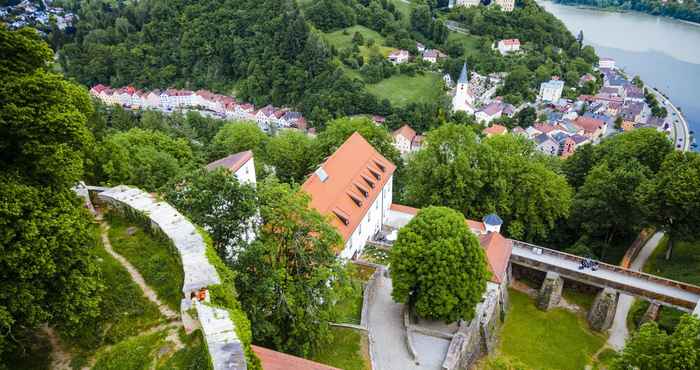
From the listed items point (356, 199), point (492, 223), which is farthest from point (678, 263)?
point (356, 199)

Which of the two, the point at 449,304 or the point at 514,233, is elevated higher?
the point at 449,304

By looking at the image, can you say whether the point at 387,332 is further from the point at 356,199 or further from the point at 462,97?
the point at 462,97

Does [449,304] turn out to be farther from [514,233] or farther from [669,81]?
[669,81]

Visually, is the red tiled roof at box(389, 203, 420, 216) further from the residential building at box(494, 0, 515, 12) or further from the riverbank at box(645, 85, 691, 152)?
the residential building at box(494, 0, 515, 12)

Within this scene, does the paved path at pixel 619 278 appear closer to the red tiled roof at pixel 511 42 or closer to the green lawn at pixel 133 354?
the green lawn at pixel 133 354

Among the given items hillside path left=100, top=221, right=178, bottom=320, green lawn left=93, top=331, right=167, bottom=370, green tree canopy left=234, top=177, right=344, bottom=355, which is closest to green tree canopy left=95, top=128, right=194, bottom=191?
hillside path left=100, top=221, right=178, bottom=320

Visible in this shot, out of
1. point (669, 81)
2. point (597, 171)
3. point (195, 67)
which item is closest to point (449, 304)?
point (597, 171)

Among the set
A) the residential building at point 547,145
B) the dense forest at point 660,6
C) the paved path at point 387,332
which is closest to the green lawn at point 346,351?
the paved path at point 387,332
